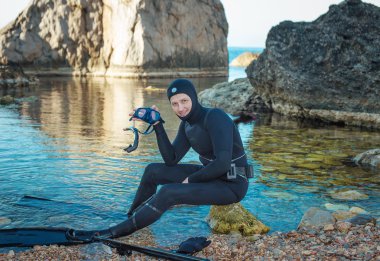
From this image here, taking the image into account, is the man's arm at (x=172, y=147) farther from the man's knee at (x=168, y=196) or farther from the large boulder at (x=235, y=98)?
the large boulder at (x=235, y=98)

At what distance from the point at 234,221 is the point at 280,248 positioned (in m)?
1.08

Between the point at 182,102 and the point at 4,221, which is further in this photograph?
the point at 4,221

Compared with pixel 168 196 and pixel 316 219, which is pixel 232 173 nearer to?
pixel 168 196

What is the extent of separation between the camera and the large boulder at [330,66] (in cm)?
1505

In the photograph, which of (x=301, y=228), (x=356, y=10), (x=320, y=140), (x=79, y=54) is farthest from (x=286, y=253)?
(x=79, y=54)

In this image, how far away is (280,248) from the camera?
4941mm

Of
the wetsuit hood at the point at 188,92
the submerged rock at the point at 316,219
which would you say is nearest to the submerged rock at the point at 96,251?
the wetsuit hood at the point at 188,92

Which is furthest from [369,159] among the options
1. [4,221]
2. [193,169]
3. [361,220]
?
[4,221]

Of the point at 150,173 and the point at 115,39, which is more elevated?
the point at 115,39

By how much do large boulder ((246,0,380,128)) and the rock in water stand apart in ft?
33.3

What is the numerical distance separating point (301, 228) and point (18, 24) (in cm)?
5565

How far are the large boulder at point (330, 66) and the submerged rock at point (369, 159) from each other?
5.09 meters

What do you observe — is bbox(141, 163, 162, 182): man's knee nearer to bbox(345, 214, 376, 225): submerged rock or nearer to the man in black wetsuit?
the man in black wetsuit

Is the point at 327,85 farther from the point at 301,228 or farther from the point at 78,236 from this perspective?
the point at 78,236
